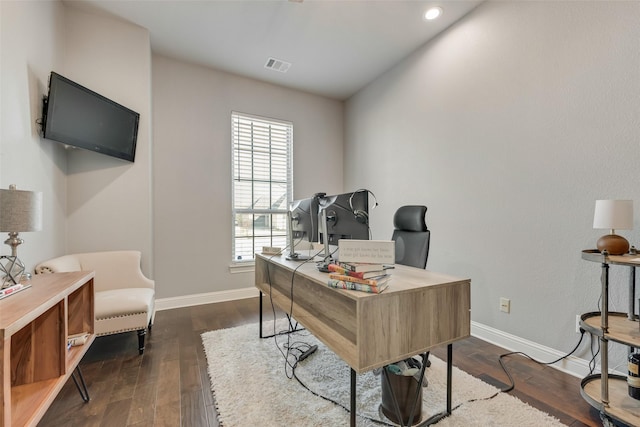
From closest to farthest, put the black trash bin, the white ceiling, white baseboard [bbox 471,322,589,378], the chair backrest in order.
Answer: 1. the black trash bin
2. white baseboard [bbox 471,322,589,378]
3. the chair backrest
4. the white ceiling

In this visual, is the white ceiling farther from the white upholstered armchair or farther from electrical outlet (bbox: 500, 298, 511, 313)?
electrical outlet (bbox: 500, 298, 511, 313)

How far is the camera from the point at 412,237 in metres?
2.14

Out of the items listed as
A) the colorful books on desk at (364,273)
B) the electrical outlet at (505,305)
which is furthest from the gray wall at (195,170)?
the electrical outlet at (505,305)

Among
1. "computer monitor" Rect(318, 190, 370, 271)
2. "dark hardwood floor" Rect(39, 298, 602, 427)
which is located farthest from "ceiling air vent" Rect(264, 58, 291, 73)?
"dark hardwood floor" Rect(39, 298, 602, 427)

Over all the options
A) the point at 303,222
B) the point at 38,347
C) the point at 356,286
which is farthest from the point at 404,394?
the point at 38,347

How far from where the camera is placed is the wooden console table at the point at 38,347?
1.07 metres

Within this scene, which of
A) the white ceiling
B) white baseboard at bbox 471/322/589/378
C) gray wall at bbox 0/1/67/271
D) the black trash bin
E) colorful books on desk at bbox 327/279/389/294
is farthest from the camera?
the white ceiling

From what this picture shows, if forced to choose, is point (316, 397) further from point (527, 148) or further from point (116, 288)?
point (527, 148)

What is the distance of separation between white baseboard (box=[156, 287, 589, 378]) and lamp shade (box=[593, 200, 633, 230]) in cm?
105

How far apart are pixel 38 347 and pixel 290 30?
315 cm

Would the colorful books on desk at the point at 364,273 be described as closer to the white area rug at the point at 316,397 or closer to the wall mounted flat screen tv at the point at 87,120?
the white area rug at the point at 316,397

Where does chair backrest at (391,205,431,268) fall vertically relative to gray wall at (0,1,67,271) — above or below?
below

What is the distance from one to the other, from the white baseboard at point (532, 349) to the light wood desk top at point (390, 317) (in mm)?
1193

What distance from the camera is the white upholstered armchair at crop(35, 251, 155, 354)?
204 centimetres
